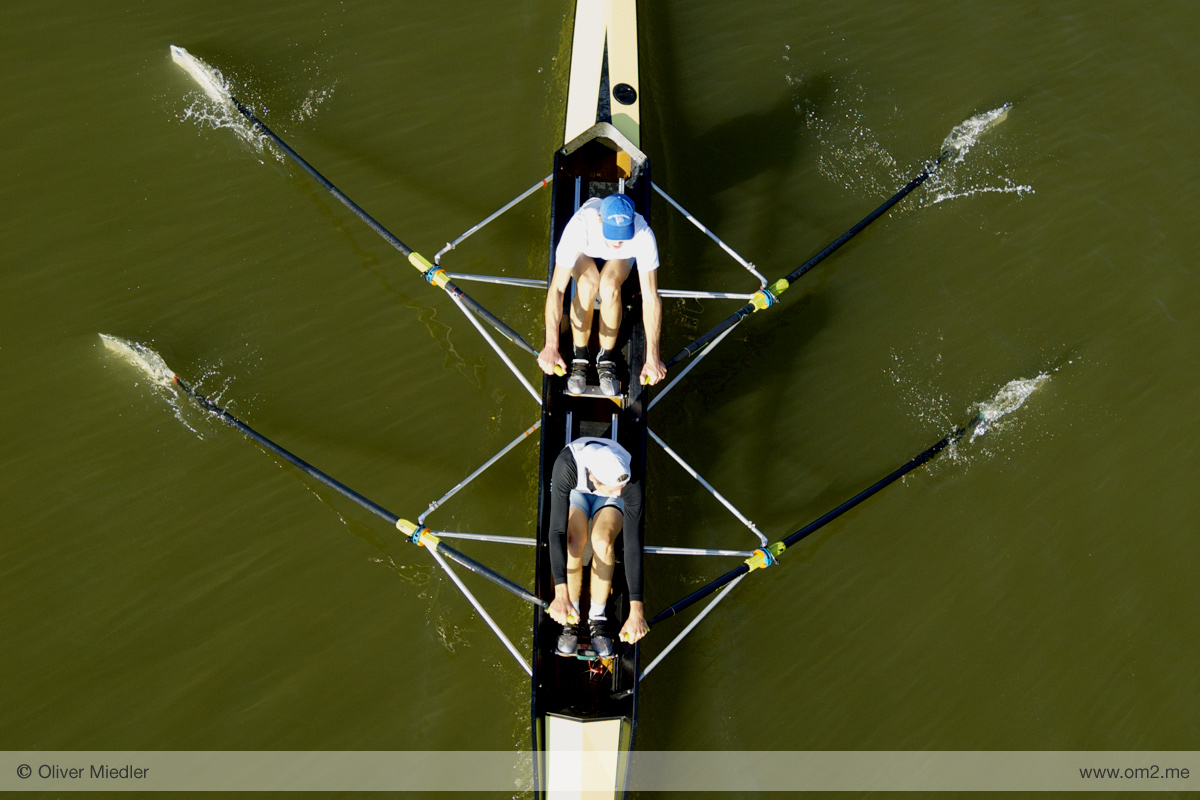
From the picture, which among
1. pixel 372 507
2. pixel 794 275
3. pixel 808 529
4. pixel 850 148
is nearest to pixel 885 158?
pixel 850 148

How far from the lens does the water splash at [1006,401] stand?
761 centimetres

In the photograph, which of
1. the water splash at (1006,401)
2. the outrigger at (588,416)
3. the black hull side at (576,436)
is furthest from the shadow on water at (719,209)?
the water splash at (1006,401)

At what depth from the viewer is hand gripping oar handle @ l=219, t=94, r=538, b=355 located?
655 centimetres

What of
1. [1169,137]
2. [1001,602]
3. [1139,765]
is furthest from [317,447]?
[1169,137]

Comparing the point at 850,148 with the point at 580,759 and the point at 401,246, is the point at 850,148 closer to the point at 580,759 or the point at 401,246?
the point at 401,246

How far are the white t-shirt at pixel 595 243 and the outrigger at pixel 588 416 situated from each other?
689 mm

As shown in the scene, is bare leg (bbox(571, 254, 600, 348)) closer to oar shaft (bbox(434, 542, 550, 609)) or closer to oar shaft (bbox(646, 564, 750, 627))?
oar shaft (bbox(434, 542, 550, 609))

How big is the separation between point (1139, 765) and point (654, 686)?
396 cm

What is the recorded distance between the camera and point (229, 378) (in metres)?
6.91

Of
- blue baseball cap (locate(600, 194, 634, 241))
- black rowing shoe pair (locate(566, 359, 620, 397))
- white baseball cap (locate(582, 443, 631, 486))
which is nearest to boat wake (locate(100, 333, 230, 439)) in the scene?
black rowing shoe pair (locate(566, 359, 620, 397))

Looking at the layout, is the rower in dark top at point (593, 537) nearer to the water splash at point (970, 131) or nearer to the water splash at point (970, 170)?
the water splash at point (970, 170)

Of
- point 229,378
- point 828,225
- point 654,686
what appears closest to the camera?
point 654,686

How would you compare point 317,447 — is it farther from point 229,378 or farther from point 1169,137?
point 1169,137

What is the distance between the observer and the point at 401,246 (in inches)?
273
